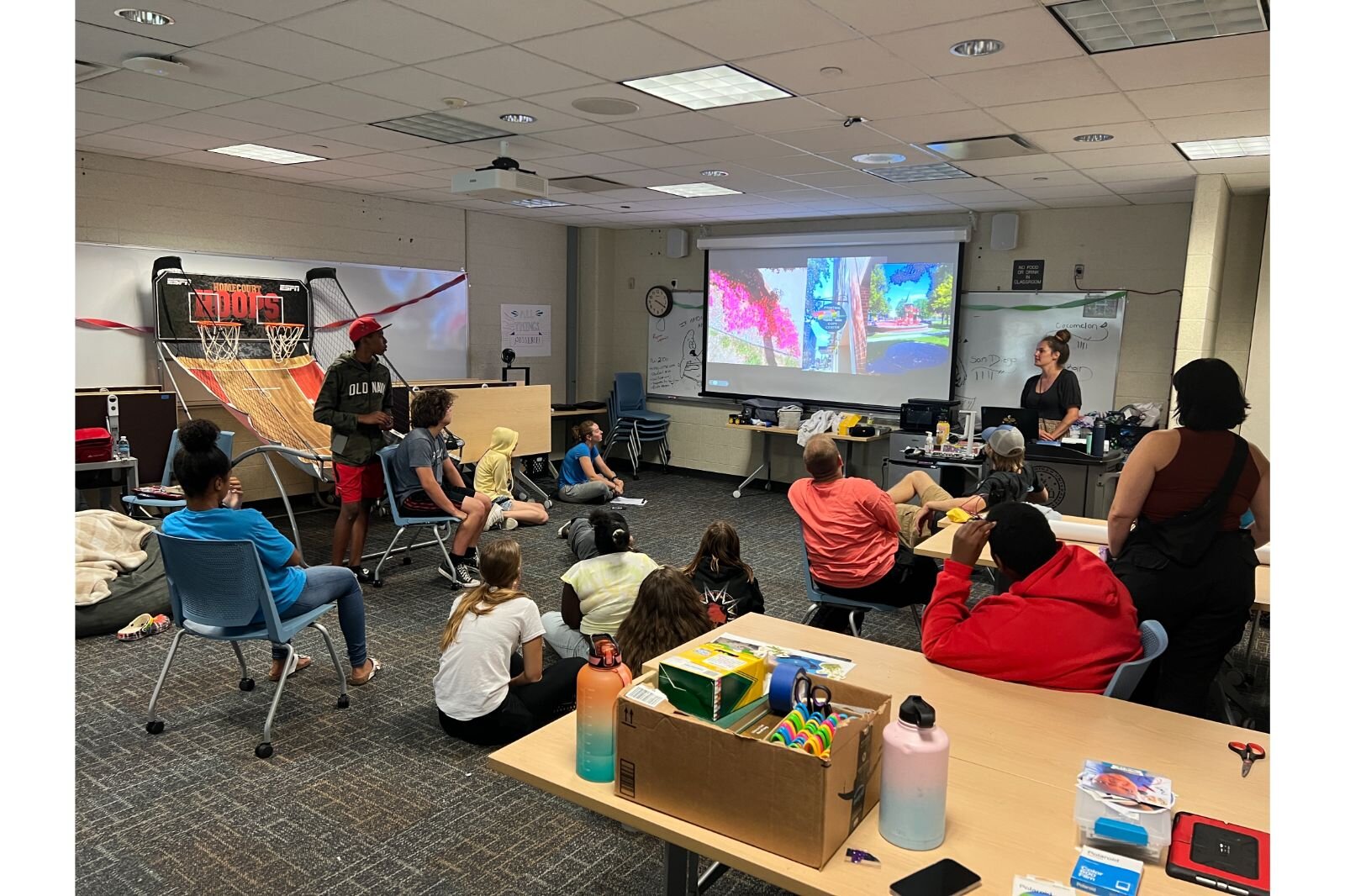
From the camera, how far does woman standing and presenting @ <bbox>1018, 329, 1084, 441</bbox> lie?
20.7ft

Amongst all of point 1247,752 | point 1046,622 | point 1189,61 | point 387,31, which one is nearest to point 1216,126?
point 1189,61

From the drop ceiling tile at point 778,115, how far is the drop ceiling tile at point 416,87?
3.77 feet

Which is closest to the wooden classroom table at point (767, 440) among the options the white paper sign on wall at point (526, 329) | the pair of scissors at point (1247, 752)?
the white paper sign on wall at point (526, 329)

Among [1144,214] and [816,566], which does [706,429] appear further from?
[816,566]

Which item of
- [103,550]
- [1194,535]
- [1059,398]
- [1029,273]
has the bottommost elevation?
[103,550]

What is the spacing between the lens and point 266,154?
582cm

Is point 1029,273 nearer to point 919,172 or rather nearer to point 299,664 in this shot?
point 919,172

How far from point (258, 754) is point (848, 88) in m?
3.58

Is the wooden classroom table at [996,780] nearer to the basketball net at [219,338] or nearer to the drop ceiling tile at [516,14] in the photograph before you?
the drop ceiling tile at [516,14]

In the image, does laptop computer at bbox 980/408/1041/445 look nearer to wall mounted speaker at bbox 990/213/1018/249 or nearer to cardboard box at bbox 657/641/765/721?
wall mounted speaker at bbox 990/213/1018/249

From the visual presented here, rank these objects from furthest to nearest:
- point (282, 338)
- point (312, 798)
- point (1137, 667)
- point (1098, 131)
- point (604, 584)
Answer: point (282, 338)
point (1098, 131)
point (604, 584)
point (312, 798)
point (1137, 667)

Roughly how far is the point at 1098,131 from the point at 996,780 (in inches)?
157

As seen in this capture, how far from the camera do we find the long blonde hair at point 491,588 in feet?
9.64

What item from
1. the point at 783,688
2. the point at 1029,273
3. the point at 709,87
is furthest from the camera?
the point at 1029,273
